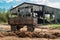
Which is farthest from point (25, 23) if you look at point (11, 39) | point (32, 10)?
point (32, 10)

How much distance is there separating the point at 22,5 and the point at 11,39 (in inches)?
1224

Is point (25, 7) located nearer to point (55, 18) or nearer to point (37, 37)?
point (55, 18)

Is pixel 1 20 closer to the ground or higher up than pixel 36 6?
closer to the ground

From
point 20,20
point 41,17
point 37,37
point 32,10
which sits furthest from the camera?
point 41,17

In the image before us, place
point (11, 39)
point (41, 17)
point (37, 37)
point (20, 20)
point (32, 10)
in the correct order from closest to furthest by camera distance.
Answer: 1. point (11, 39)
2. point (37, 37)
3. point (20, 20)
4. point (32, 10)
5. point (41, 17)

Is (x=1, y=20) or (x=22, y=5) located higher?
(x=22, y=5)

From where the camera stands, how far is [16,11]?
48.5 metres

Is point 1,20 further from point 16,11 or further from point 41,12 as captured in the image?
point 41,12

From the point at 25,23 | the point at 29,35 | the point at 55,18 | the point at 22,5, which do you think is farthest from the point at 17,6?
the point at 29,35

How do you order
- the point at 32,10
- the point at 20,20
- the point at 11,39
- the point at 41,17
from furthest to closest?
the point at 41,17 → the point at 32,10 → the point at 20,20 → the point at 11,39

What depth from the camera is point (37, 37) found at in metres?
21.2

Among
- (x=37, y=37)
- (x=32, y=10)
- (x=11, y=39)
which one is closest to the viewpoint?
(x=11, y=39)

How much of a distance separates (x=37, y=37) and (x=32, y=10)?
85.4 ft

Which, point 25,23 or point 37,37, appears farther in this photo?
point 25,23
